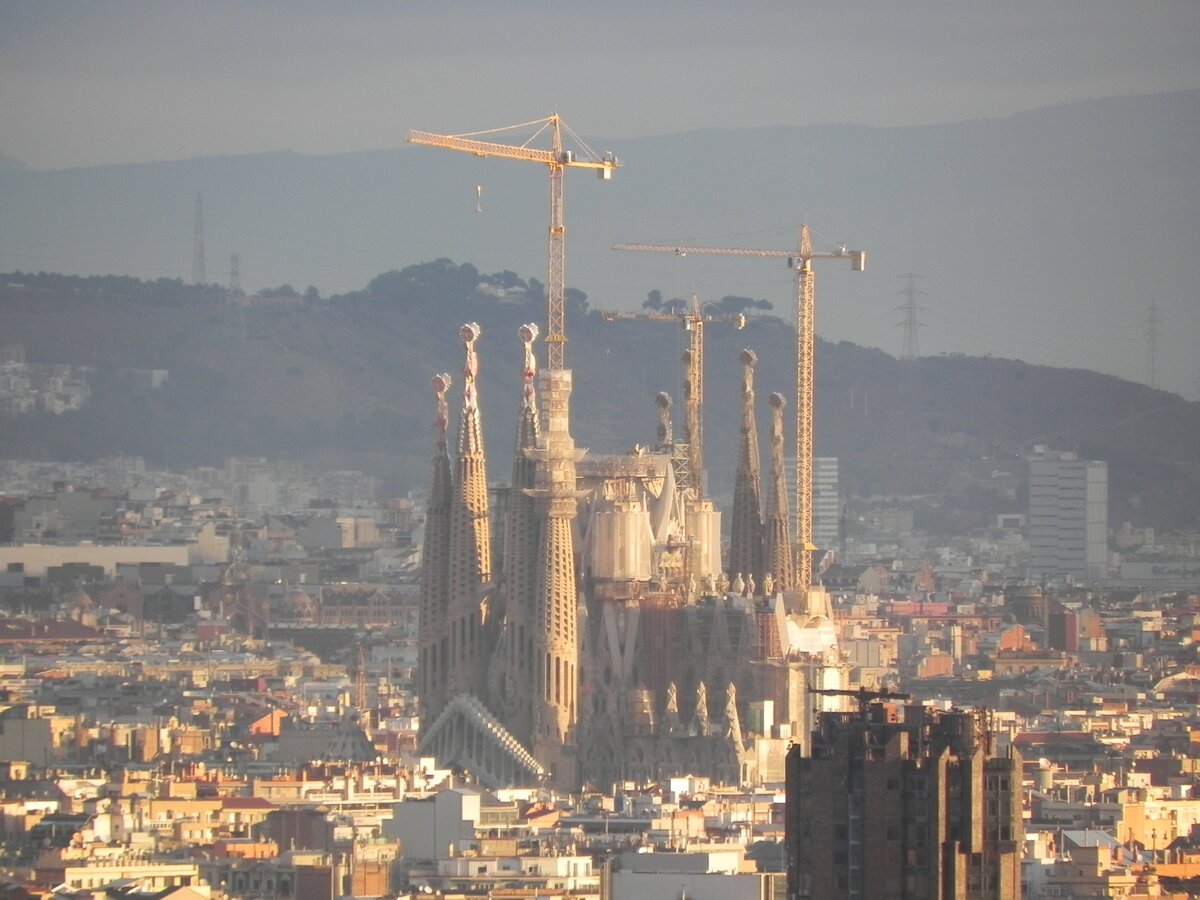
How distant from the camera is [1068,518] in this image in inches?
7776

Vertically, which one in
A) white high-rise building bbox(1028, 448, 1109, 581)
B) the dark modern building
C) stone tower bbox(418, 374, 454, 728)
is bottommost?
the dark modern building

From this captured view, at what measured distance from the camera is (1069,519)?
648 ft

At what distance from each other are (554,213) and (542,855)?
170 ft

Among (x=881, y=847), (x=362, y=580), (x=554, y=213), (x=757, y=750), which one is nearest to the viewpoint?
(x=881, y=847)

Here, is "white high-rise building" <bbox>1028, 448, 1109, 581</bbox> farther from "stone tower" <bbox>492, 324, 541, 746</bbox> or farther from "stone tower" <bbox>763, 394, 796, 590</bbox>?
"stone tower" <bbox>492, 324, 541, 746</bbox>

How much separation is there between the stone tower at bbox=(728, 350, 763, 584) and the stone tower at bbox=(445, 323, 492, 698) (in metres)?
10.4

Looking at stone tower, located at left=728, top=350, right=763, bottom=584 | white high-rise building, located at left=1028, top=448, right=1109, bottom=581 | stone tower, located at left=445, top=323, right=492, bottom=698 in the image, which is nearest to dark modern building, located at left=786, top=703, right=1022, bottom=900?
stone tower, located at left=445, top=323, right=492, bottom=698

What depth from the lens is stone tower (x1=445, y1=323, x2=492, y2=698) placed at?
102750mm

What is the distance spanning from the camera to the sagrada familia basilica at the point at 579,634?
10088cm

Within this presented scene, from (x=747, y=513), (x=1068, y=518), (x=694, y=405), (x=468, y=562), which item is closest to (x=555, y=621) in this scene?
(x=468, y=562)

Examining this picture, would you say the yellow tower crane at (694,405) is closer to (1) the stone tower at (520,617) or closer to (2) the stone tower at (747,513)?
(2) the stone tower at (747,513)

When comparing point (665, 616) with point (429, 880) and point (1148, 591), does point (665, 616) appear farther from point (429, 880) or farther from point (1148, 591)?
point (1148, 591)

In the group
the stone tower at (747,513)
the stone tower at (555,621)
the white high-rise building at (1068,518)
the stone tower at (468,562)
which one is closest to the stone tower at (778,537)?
the stone tower at (747,513)

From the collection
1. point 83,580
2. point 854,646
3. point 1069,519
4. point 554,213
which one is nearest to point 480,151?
point 554,213
